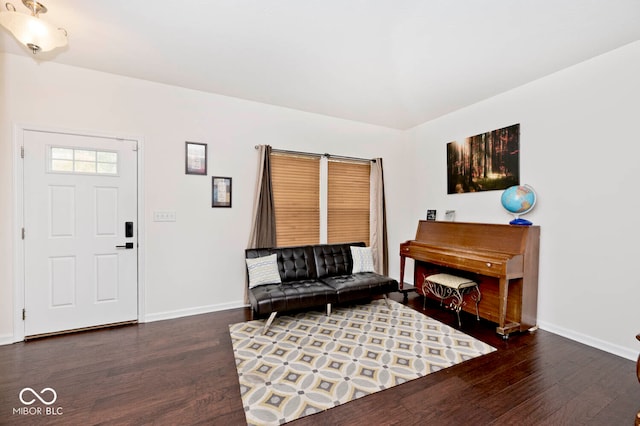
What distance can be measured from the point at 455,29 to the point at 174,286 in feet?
13.1

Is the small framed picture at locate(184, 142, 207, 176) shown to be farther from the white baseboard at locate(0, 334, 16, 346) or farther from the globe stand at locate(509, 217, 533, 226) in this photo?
the globe stand at locate(509, 217, 533, 226)

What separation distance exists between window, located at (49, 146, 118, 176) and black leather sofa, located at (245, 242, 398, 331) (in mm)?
1819

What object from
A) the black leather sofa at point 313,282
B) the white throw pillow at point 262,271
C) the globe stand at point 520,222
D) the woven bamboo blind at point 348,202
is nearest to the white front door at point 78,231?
the white throw pillow at point 262,271

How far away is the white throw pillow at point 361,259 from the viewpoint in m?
3.87

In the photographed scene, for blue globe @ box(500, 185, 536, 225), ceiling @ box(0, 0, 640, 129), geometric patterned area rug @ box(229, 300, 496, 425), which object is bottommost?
geometric patterned area rug @ box(229, 300, 496, 425)

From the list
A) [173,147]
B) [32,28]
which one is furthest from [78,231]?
[32,28]

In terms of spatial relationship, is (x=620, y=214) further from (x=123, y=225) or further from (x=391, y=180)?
(x=123, y=225)

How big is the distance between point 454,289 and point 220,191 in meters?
3.19

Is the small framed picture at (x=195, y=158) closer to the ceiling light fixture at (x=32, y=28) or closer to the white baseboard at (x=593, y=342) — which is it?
the ceiling light fixture at (x=32, y=28)

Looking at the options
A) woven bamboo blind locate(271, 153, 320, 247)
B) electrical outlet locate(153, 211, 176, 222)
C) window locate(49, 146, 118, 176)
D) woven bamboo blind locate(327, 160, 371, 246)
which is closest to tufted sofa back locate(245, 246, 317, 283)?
woven bamboo blind locate(271, 153, 320, 247)

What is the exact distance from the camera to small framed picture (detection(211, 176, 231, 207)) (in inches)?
139

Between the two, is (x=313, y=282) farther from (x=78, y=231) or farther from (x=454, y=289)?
(x=78, y=231)

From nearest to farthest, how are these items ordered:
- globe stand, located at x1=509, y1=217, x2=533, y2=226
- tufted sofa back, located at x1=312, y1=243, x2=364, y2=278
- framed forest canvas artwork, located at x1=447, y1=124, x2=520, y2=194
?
globe stand, located at x1=509, y1=217, x2=533, y2=226
framed forest canvas artwork, located at x1=447, y1=124, x2=520, y2=194
tufted sofa back, located at x1=312, y1=243, x2=364, y2=278

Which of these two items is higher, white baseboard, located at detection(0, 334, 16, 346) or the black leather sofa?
the black leather sofa
